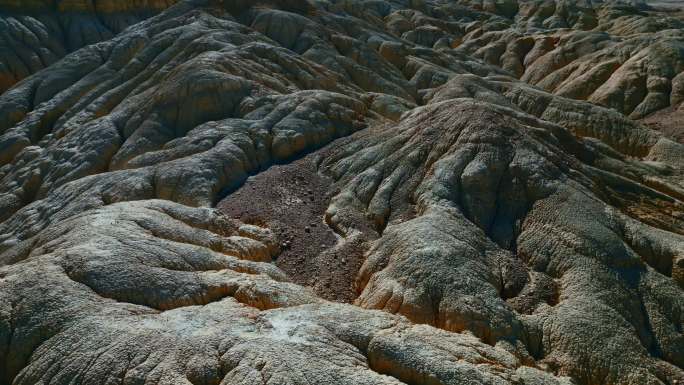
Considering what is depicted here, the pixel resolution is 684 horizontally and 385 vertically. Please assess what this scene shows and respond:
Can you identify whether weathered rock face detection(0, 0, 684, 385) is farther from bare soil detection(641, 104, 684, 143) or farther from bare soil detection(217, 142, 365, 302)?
bare soil detection(641, 104, 684, 143)

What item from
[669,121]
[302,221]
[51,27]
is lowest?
[669,121]

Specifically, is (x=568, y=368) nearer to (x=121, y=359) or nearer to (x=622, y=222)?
(x=622, y=222)

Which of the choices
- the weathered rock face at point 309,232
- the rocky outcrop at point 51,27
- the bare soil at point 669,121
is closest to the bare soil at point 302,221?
the weathered rock face at point 309,232

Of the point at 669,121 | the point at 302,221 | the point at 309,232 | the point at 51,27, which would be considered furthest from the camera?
the point at 51,27

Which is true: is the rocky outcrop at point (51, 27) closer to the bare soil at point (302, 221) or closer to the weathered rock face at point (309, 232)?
the weathered rock face at point (309, 232)

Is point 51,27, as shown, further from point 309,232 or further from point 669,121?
point 669,121

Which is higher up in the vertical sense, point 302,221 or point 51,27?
point 302,221

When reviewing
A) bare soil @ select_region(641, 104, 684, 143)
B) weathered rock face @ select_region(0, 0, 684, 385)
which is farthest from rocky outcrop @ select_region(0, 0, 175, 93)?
bare soil @ select_region(641, 104, 684, 143)

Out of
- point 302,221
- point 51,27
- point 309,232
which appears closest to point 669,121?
point 302,221

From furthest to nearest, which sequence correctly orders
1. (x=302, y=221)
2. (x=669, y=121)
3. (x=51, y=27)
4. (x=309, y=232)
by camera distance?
(x=51, y=27), (x=669, y=121), (x=302, y=221), (x=309, y=232)
